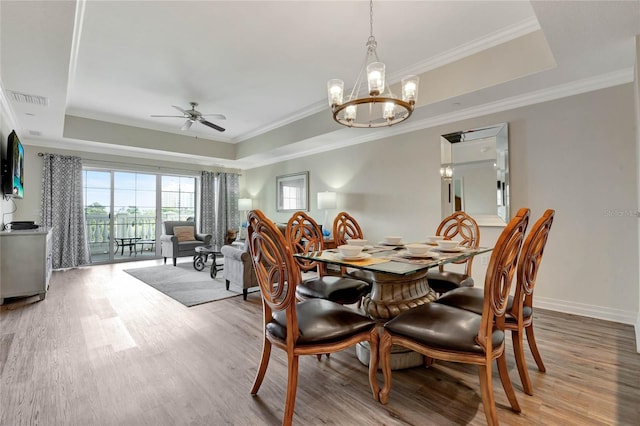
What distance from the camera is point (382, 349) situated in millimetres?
1615

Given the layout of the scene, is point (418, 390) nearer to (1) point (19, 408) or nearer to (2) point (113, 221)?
(1) point (19, 408)

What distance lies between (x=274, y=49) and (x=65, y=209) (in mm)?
5310

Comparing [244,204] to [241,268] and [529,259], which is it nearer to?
[241,268]

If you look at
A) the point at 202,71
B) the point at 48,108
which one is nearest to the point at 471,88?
the point at 202,71

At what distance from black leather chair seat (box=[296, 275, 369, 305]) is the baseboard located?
2330 millimetres

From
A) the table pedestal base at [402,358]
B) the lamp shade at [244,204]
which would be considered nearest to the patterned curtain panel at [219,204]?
the lamp shade at [244,204]

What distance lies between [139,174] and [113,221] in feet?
3.86

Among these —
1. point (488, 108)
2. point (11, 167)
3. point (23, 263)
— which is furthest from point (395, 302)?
point (11, 167)

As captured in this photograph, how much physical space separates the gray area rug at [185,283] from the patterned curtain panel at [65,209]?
1.20m

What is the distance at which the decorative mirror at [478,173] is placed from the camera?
356cm

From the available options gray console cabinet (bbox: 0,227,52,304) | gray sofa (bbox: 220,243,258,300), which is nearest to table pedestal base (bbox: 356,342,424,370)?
gray sofa (bbox: 220,243,258,300)

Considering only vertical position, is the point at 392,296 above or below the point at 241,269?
above

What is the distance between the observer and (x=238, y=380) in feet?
6.22

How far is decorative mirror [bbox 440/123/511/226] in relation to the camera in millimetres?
3557
